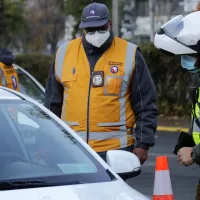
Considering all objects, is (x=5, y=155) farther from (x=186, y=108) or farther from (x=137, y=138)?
(x=186, y=108)

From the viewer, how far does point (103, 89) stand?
6164 mm

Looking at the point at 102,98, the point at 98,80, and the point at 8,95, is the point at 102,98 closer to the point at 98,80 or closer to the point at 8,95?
the point at 98,80

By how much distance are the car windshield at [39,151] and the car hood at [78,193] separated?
11 centimetres

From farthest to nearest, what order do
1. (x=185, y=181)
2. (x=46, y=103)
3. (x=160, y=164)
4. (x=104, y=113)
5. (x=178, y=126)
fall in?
1. (x=178, y=126)
2. (x=185, y=181)
3. (x=46, y=103)
4. (x=104, y=113)
5. (x=160, y=164)

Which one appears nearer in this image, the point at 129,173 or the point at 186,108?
the point at 129,173

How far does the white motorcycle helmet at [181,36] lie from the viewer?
5250 millimetres

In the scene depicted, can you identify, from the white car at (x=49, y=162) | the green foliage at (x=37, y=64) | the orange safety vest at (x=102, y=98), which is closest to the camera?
the white car at (x=49, y=162)

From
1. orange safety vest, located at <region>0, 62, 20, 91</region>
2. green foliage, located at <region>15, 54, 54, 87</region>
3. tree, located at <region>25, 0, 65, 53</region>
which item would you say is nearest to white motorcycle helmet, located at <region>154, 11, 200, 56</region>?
orange safety vest, located at <region>0, 62, 20, 91</region>

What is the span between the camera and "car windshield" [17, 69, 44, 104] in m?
12.3

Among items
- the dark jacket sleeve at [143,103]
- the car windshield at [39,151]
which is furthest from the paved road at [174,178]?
the car windshield at [39,151]

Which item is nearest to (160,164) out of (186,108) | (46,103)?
(46,103)

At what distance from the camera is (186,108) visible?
1862 centimetres

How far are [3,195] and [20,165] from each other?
547 mm

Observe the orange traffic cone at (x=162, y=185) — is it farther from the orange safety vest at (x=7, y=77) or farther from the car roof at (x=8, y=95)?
the orange safety vest at (x=7, y=77)
